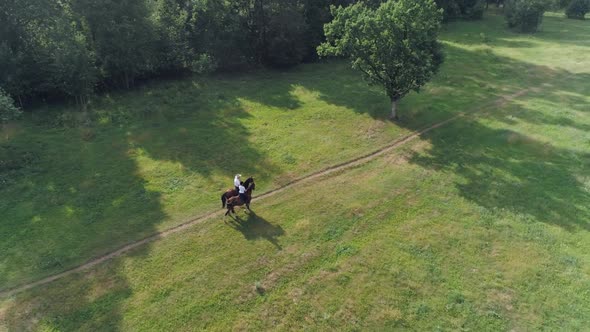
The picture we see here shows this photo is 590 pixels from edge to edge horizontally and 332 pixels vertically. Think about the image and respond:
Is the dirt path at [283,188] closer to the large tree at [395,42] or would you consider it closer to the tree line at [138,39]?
the large tree at [395,42]

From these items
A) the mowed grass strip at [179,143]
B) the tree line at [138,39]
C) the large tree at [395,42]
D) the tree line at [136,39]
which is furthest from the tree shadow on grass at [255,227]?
the tree line at [136,39]

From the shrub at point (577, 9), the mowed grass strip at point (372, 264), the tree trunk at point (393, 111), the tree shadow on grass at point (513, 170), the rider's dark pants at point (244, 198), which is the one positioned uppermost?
the shrub at point (577, 9)

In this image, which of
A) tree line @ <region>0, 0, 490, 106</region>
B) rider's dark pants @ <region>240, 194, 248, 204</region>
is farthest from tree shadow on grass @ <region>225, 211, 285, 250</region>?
tree line @ <region>0, 0, 490, 106</region>

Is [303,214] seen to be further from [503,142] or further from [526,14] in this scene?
[526,14]

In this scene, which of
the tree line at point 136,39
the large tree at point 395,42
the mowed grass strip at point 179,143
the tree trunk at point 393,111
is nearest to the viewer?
the mowed grass strip at point 179,143

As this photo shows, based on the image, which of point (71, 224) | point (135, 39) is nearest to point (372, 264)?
point (71, 224)

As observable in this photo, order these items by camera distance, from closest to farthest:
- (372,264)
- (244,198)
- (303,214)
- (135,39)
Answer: (372,264) < (244,198) < (303,214) < (135,39)

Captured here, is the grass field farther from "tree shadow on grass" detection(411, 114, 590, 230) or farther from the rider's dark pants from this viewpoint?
the rider's dark pants
